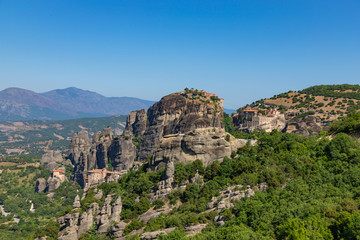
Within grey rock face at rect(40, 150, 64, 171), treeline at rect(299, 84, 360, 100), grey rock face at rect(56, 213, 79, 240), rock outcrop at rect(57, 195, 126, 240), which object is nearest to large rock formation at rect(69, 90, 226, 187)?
grey rock face at rect(40, 150, 64, 171)

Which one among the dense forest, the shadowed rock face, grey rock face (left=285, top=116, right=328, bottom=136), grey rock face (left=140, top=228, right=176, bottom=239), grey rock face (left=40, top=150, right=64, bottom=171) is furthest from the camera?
grey rock face (left=40, top=150, right=64, bottom=171)

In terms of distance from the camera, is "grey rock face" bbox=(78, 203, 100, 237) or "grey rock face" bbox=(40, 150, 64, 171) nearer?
"grey rock face" bbox=(78, 203, 100, 237)

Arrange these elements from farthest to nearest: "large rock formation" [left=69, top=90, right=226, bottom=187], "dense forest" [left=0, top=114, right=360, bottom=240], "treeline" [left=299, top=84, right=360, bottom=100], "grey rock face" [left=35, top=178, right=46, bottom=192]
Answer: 1. "treeline" [left=299, top=84, right=360, bottom=100]
2. "grey rock face" [left=35, top=178, right=46, bottom=192]
3. "large rock formation" [left=69, top=90, right=226, bottom=187]
4. "dense forest" [left=0, top=114, right=360, bottom=240]

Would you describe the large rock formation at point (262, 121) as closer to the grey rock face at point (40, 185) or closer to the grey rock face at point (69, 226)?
the grey rock face at point (69, 226)

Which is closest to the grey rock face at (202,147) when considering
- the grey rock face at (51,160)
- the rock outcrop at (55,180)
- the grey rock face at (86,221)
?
the grey rock face at (86,221)

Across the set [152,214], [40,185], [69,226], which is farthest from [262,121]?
[40,185]

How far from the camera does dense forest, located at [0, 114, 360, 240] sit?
104 feet

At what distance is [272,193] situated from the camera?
40969 millimetres

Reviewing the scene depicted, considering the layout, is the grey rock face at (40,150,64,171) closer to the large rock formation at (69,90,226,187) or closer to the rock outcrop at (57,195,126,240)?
the large rock formation at (69,90,226,187)

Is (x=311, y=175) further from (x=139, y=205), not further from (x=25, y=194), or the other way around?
(x=25, y=194)

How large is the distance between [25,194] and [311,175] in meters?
101

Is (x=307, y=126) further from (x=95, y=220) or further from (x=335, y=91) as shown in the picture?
(x=95, y=220)

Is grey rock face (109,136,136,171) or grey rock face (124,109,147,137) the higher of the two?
grey rock face (124,109,147,137)

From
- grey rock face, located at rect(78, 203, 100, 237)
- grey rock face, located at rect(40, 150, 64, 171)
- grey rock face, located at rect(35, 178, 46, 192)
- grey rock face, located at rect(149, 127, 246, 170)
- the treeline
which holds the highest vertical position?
the treeline
